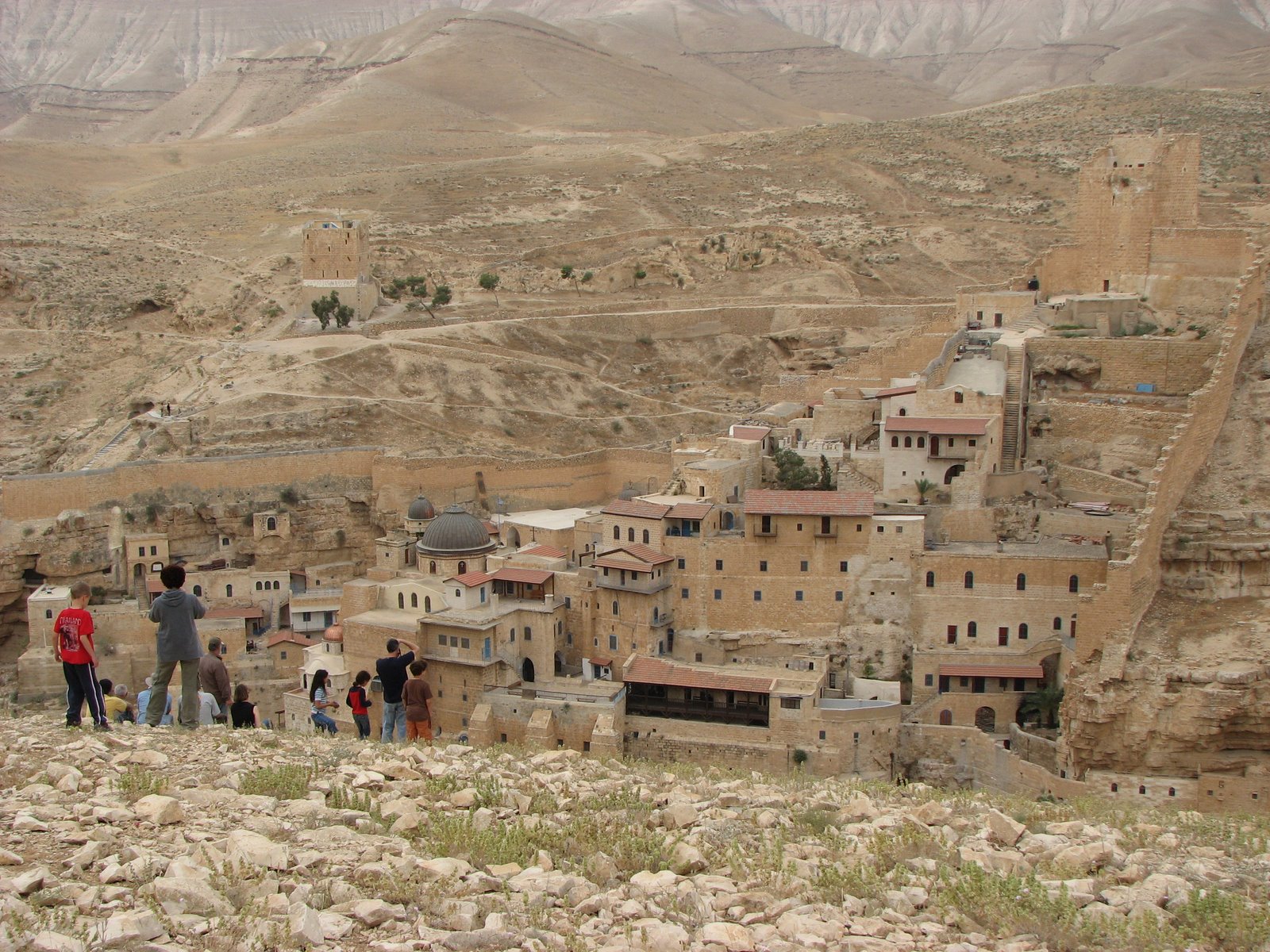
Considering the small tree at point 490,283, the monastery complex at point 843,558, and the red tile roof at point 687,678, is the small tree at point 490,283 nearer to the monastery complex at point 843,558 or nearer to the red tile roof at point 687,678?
the monastery complex at point 843,558

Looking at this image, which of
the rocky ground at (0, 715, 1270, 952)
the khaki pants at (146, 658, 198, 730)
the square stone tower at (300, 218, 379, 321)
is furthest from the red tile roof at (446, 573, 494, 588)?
the square stone tower at (300, 218, 379, 321)

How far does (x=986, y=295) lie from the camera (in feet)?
128

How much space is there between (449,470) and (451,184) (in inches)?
1500

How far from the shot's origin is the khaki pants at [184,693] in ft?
48.3

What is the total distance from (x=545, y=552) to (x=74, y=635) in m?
20.4

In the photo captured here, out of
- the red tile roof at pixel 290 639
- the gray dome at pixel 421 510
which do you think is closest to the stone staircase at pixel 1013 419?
the gray dome at pixel 421 510

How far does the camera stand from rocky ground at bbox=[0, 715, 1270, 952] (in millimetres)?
9484

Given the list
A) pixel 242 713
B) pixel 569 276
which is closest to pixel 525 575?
pixel 242 713

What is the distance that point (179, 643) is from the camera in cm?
1437

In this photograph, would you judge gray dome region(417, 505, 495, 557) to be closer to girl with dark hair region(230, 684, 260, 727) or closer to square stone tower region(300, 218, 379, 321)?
girl with dark hair region(230, 684, 260, 727)

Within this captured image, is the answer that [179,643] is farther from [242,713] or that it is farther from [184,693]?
[242,713]

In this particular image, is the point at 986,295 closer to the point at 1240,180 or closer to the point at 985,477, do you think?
the point at 985,477

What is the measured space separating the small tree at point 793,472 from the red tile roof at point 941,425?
2205mm

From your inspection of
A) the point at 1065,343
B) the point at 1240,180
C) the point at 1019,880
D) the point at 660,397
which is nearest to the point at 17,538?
the point at 660,397
